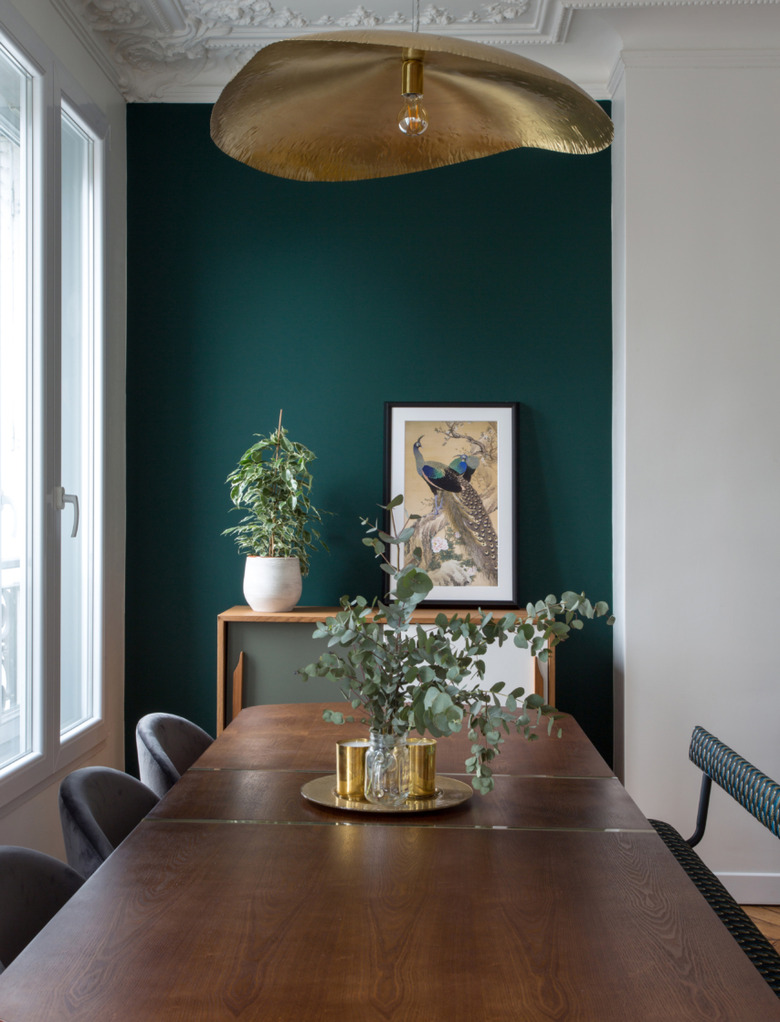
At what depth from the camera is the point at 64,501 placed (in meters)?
3.32

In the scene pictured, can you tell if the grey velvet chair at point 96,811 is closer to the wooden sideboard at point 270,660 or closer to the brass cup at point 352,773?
the brass cup at point 352,773

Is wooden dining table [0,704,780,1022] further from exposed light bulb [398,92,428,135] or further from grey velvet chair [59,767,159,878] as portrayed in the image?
exposed light bulb [398,92,428,135]

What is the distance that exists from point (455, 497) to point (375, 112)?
2264 mm

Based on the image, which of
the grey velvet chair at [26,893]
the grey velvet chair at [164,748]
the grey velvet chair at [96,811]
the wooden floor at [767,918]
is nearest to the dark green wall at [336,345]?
the wooden floor at [767,918]

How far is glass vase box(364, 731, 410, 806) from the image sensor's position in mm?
1781

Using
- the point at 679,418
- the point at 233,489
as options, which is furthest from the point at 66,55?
the point at 679,418

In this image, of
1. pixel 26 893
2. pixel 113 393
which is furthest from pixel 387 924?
pixel 113 393

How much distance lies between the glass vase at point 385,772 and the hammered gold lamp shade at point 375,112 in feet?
4.02

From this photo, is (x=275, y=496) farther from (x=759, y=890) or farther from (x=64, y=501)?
(x=759, y=890)

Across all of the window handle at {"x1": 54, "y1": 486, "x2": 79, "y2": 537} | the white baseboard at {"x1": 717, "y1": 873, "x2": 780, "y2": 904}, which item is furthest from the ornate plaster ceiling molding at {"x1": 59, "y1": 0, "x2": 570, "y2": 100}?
the white baseboard at {"x1": 717, "y1": 873, "x2": 780, "y2": 904}

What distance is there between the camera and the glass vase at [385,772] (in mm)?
1781

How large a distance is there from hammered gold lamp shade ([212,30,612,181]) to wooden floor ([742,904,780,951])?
114 inches

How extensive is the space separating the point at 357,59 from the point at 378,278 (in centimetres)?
240

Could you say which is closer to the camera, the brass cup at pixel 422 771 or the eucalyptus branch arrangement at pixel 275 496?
the brass cup at pixel 422 771
